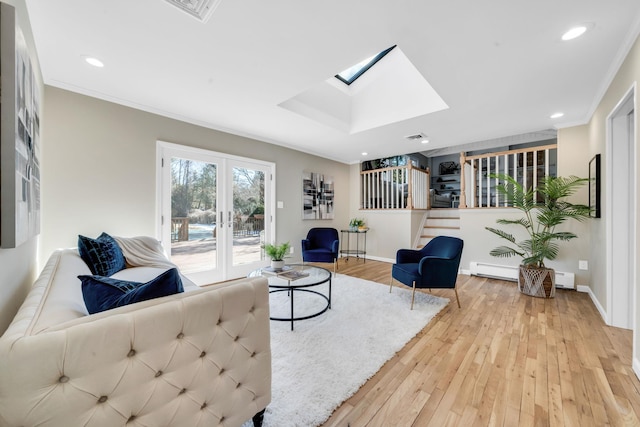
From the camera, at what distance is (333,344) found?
209cm

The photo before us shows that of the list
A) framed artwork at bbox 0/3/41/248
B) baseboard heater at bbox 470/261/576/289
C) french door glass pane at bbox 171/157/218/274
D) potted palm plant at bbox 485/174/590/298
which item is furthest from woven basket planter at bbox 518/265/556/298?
framed artwork at bbox 0/3/41/248

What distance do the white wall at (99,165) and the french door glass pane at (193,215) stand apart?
279 mm

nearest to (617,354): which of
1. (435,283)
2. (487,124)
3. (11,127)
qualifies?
(435,283)

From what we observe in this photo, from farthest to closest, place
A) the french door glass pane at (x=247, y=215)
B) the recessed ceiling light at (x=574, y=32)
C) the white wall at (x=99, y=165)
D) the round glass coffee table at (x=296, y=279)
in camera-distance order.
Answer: the french door glass pane at (x=247, y=215)
the white wall at (x=99, y=165)
the round glass coffee table at (x=296, y=279)
the recessed ceiling light at (x=574, y=32)

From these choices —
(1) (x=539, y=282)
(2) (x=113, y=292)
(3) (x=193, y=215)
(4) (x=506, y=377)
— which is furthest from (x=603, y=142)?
(3) (x=193, y=215)

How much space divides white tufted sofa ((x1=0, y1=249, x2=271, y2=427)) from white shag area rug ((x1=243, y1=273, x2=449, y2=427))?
317 mm

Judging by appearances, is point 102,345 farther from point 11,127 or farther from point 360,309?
point 360,309

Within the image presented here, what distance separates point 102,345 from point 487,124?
4.43 meters

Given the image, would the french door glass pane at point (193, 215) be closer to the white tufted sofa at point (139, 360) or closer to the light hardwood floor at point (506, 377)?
the white tufted sofa at point (139, 360)

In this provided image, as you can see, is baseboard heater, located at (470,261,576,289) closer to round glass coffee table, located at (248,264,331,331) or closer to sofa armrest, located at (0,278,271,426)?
round glass coffee table, located at (248,264,331,331)

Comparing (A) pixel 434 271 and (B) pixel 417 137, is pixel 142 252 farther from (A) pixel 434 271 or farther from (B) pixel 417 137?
(B) pixel 417 137

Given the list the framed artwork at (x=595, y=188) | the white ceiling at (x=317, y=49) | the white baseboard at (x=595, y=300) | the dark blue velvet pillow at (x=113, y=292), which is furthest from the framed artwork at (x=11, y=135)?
the framed artwork at (x=595, y=188)

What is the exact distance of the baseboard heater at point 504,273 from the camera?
11.8 ft

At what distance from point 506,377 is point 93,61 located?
4.01 meters
